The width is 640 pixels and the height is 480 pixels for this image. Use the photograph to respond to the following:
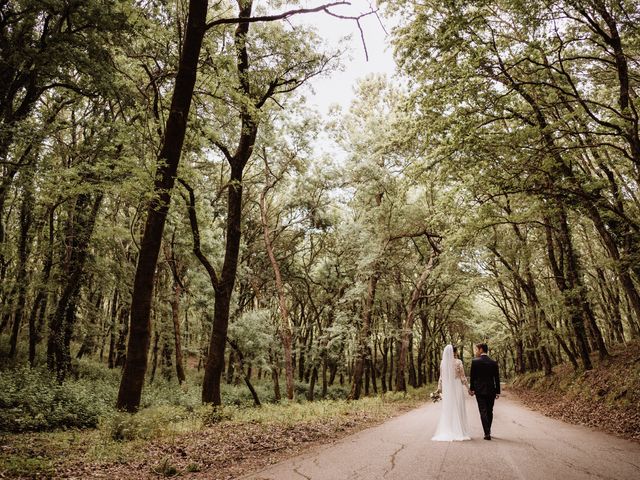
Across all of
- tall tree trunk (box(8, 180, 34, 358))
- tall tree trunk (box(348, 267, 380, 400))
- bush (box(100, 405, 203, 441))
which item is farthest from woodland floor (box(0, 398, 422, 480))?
tall tree trunk (box(348, 267, 380, 400))

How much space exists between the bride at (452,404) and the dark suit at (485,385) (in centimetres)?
32

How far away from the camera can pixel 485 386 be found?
27.3 ft

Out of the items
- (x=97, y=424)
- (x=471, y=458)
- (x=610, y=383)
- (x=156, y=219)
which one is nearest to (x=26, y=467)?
(x=156, y=219)

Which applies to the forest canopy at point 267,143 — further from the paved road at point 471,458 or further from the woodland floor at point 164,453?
the paved road at point 471,458

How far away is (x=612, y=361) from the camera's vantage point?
15336 mm

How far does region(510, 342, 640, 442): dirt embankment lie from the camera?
981cm

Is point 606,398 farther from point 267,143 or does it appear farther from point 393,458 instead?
point 267,143

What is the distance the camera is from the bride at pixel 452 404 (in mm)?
8266

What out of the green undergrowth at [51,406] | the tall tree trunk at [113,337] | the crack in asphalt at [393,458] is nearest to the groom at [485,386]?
the crack in asphalt at [393,458]

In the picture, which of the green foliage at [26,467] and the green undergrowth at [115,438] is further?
the green undergrowth at [115,438]

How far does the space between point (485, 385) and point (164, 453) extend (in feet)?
21.6

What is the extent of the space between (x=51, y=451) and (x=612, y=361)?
1876 cm

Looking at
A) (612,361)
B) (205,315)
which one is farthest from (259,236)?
(612,361)

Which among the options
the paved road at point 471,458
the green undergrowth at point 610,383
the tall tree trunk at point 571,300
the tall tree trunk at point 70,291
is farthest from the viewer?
the tall tree trunk at point 70,291
